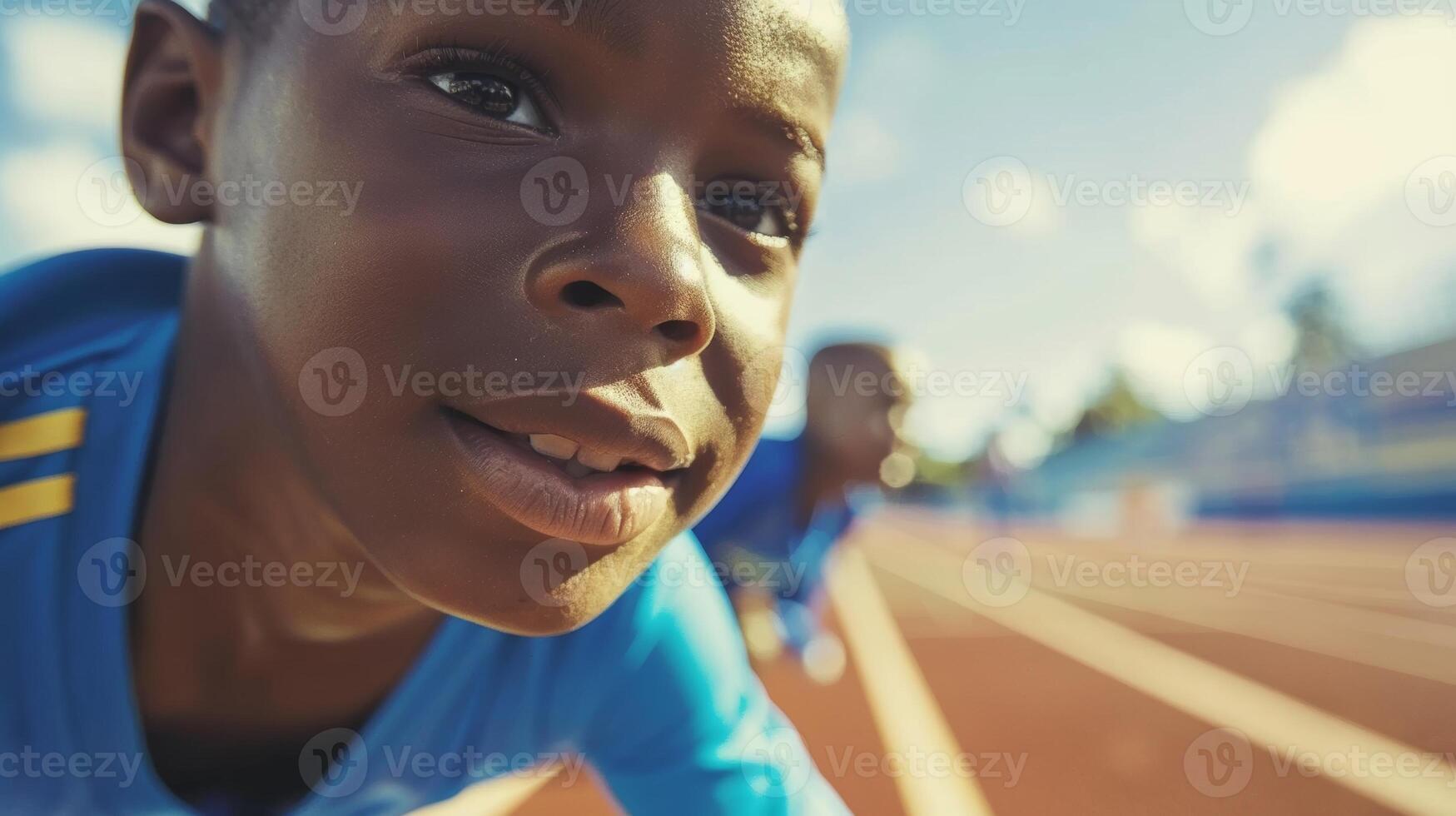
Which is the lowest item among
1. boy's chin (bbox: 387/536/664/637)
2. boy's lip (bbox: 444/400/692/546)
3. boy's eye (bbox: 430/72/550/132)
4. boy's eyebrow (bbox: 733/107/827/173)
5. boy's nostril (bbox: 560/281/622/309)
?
boy's chin (bbox: 387/536/664/637)

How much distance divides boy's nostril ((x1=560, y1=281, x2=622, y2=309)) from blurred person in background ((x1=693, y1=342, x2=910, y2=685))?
3.04 m

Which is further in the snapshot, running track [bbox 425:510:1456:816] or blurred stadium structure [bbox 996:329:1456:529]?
blurred stadium structure [bbox 996:329:1456:529]

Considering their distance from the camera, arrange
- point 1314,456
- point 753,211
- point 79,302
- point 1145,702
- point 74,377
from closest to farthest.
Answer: point 753,211
point 74,377
point 79,302
point 1145,702
point 1314,456

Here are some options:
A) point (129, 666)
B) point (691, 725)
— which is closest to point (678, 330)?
point (691, 725)

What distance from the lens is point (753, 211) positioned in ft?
3.29

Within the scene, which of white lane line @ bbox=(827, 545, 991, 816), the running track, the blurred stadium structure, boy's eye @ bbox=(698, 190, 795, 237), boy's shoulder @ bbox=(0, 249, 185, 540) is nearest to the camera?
boy's eye @ bbox=(698, 190, 795, 237)

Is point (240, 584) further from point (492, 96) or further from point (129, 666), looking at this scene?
point (492, 96)

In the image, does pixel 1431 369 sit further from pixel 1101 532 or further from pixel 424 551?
pixel 424 551

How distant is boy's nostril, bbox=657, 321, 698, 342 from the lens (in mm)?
781

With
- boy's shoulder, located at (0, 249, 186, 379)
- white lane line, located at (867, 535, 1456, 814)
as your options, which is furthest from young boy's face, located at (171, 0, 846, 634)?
white lane line, located at (867, 535, 1456, 814)

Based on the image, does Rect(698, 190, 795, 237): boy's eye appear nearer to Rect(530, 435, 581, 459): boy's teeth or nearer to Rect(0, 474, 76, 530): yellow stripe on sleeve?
Rect(530, 435, 581, 459): boy's teeth

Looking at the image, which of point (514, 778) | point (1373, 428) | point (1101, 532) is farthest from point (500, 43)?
point (1101, 532)

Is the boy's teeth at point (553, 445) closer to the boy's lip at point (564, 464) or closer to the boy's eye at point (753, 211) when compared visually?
the boy's lip at point (564, 464)

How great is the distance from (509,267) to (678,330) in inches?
6.6
